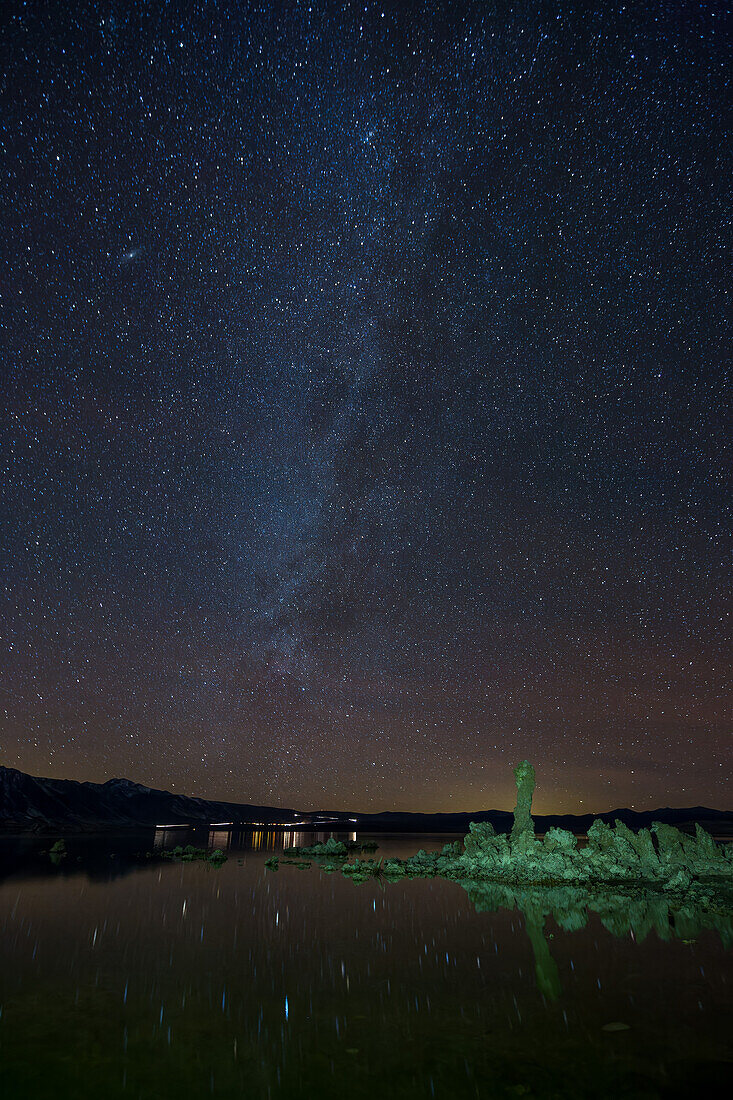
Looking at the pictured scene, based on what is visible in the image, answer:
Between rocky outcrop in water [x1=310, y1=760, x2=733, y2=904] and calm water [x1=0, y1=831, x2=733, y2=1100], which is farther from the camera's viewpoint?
rocky outcrop in water [x1=310, y1=760, x2=733, y2=904]

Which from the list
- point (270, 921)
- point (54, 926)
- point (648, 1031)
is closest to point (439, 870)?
point (270, 921)

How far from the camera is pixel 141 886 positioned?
1841 inches

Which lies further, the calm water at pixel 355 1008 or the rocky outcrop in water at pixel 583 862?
the rocky outcrop in water at pixel 583 862

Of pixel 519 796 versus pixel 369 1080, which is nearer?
pixel 369 1080

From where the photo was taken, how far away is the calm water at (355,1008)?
11.8 m

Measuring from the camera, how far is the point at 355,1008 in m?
16.6

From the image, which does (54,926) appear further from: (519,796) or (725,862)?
(725,862)

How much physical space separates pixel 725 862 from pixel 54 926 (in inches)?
1972

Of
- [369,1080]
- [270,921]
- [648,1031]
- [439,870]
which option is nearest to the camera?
[369,1080]

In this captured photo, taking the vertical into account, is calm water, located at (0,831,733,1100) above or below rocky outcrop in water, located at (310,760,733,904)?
below

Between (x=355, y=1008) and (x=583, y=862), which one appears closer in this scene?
(x=355, y=1008)

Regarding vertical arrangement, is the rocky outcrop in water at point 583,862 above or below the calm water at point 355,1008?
above

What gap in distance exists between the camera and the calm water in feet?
38.8

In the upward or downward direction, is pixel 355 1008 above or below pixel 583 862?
below
